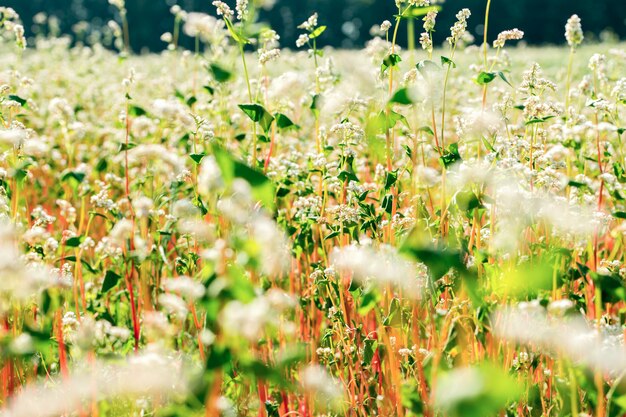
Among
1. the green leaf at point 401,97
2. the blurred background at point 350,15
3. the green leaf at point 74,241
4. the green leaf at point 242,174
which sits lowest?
the blurred background at point 350,15

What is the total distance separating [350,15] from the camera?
158 feet

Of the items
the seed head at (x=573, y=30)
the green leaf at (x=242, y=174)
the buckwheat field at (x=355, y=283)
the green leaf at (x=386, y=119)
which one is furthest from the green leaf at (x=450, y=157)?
the green leaf at (x=242, y=174)

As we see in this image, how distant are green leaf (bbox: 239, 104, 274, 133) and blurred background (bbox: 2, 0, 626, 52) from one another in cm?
3645

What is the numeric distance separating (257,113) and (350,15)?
48.6 m

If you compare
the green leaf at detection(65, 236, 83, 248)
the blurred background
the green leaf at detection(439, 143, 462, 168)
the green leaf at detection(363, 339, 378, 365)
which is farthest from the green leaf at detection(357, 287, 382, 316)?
the blurred background

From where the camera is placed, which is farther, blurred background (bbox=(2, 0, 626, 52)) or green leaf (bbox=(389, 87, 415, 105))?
blurred background (bbox=(2, 0, 626, 52))

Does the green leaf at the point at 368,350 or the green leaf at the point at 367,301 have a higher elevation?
the green leaf at the point at 367,301

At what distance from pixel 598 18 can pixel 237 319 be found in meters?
45.6

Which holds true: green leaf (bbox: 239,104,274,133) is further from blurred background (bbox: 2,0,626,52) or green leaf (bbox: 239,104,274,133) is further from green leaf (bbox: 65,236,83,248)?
blurred background (bbox: 2,0,626,52)

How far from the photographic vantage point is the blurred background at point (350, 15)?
41031 millimetres

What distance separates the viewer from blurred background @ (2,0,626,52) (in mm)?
41031

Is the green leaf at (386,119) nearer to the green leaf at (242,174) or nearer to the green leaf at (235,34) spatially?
the green leaf at (235,34)

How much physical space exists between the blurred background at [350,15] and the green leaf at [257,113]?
36450mm

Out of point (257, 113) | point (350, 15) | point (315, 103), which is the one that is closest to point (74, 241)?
point (257, 113)
